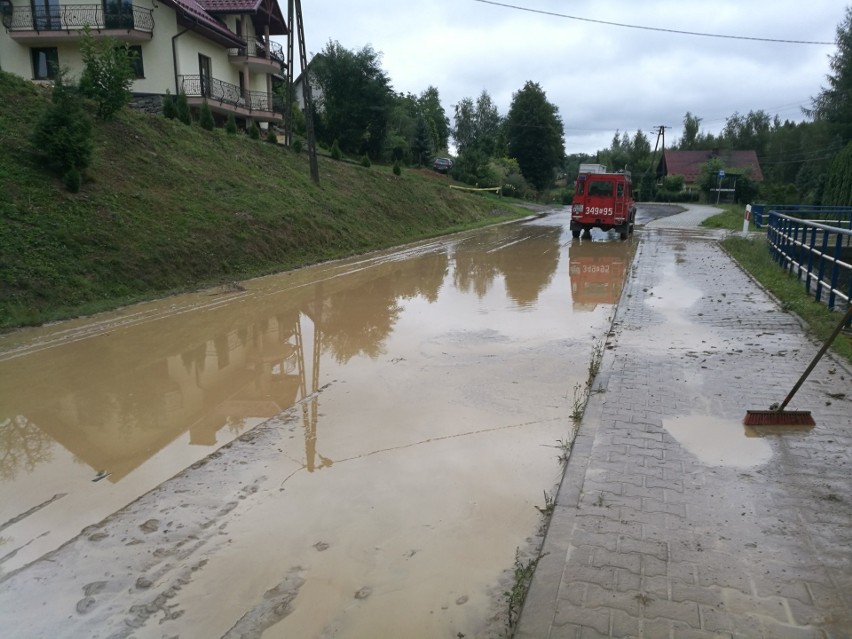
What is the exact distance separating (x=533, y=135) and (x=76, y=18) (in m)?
46.7

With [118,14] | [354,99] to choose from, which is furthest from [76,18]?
[354,99]

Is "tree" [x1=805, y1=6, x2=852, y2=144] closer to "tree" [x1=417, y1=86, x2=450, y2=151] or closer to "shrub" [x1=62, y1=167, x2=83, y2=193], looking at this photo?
"tree" [x1=417, y1=86, x2=450, y2=151]

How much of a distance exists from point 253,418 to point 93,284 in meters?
7.13

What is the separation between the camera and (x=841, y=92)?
5347 centimetres

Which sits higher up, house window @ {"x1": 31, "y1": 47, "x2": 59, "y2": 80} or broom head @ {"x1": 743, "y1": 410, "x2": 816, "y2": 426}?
house window @ {"x1": 31, "y1": 47, "x2": 59, "y2": 80}

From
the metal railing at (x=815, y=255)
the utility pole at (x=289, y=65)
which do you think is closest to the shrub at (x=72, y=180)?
the utility pole at (x=289, y=65)

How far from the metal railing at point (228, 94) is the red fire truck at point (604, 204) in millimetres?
17724

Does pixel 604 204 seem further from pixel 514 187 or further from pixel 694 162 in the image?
pixel 694 162

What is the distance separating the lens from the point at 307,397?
7043 mm

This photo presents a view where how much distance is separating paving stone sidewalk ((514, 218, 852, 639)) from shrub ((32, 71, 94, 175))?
1238 cm

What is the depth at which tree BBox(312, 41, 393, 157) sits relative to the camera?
40.8 m

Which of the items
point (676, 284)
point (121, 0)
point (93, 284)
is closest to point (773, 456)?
point (676, 284)

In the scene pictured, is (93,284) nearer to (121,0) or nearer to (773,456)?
(773,456)

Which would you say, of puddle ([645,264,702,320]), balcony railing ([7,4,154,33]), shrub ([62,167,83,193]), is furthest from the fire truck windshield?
balcony railing ([7,4,154,33])
